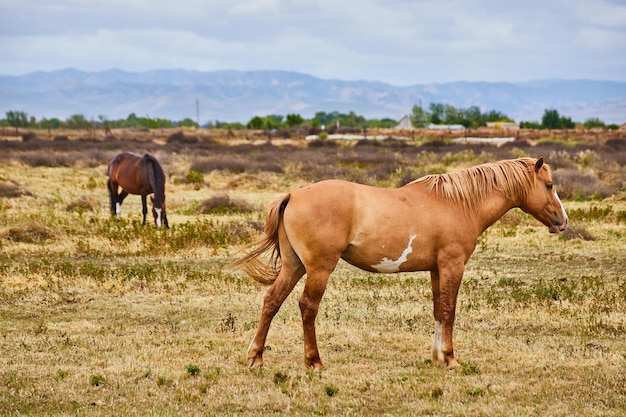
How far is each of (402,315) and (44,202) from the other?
1504 cm

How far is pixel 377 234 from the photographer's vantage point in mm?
7301

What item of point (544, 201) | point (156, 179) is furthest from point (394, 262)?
point (156, 179)

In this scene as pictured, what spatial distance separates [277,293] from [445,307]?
1.72m

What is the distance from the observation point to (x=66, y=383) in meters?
6.94

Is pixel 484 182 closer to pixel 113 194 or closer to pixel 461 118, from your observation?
pixel 113 194

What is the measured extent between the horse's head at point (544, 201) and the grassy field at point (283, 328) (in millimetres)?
1439

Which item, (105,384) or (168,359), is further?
(168,359)

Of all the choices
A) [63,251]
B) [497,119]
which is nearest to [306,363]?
[63,251]

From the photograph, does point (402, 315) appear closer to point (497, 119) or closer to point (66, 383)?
point (66, 383)

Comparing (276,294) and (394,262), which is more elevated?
(394,262)

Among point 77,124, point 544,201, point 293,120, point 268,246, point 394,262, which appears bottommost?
point 394,262

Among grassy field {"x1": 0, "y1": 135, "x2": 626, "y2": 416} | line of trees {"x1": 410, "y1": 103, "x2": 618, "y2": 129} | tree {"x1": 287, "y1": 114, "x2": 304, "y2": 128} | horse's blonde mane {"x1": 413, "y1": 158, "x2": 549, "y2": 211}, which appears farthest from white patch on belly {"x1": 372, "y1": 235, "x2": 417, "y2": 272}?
line of trees {"x1": 410, "y1": 103, "x2": 618, "y2": 129}

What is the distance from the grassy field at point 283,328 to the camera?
21.6 ft

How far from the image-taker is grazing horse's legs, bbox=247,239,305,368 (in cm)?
743
